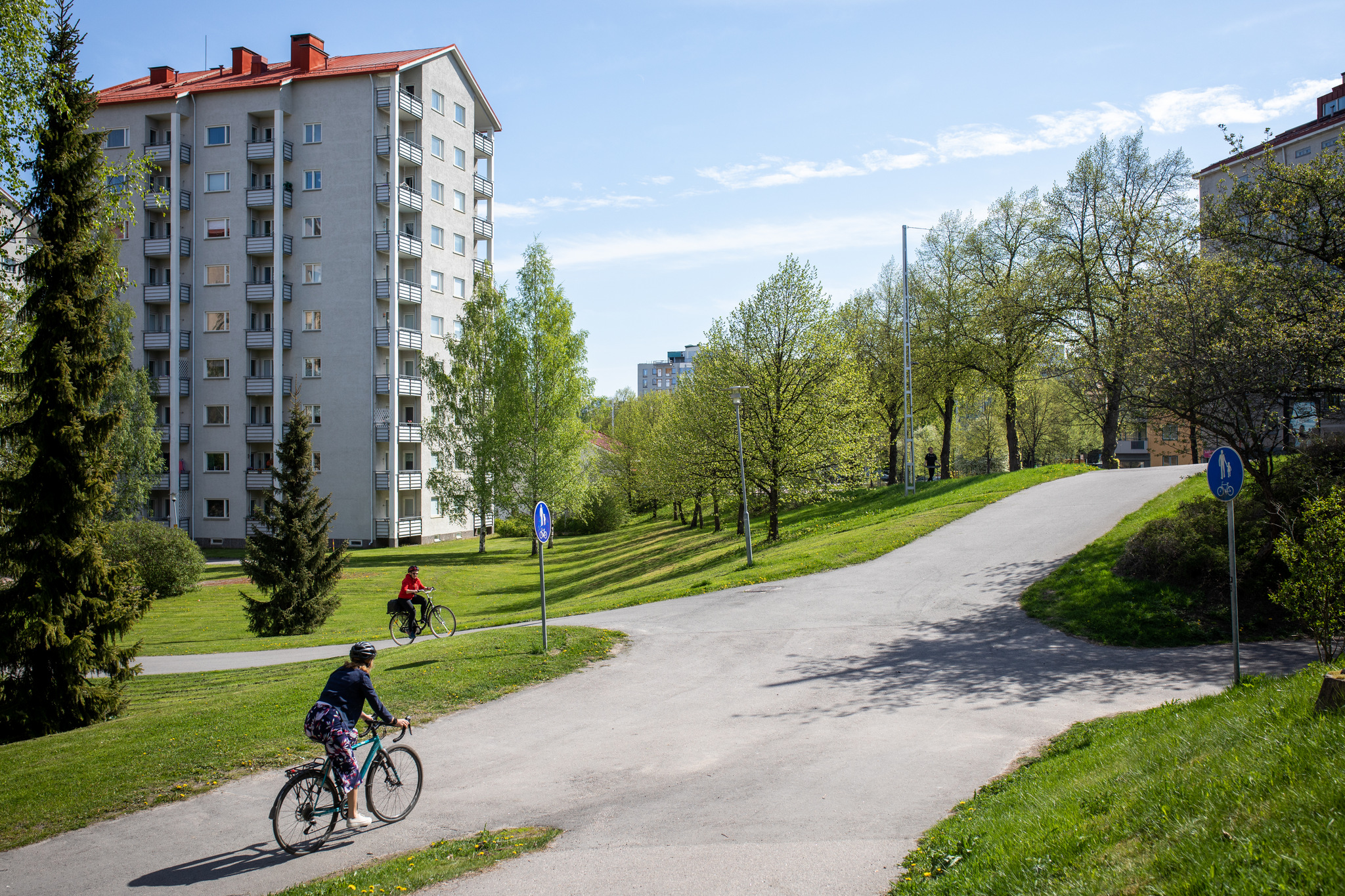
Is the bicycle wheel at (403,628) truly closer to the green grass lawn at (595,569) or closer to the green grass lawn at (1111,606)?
the green grass lawn at (595,569)

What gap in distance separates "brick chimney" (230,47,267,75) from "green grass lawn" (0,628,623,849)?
50311 mm

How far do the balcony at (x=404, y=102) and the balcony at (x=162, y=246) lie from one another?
1529 cm

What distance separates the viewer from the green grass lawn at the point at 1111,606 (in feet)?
45.3

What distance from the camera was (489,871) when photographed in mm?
6266

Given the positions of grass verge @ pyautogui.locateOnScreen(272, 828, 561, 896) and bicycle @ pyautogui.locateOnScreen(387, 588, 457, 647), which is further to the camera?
bicycle @ pyautogui.locateOnScreen(387, 588, 457, 647)

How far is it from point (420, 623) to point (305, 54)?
4799cm

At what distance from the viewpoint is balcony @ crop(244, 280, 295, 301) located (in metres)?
48.2

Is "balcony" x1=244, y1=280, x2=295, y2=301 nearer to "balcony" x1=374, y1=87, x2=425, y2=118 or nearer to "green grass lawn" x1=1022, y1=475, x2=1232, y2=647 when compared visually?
"balcony" x1=374, y1=87, x2=425, y2=118

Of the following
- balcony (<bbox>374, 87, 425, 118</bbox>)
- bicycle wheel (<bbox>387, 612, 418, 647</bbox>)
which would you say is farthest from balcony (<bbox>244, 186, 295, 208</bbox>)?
bicycle wheel (<bbox>387, 612, 418, 647</bbox>)

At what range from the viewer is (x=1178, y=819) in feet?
15.0

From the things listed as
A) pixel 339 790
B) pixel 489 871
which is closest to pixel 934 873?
pixel 489 871

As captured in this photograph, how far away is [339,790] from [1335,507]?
35.3 feet

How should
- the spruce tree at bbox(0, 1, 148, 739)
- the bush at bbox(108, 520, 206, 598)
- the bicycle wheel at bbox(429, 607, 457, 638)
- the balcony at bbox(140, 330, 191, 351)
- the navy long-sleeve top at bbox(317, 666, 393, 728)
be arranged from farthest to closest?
the balcony at bbox(140, 330, 191, 351), the bush at bbox(108, 520, 206, 598), the bicycle wheel at bbox(429, 607, 457, 638), the spruce tree at bbox(0, 1, 148, 739), the navy long-sleeve top at bbox(317, 666, 393, 728)

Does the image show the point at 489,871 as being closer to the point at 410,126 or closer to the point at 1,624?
the point at 1,624
